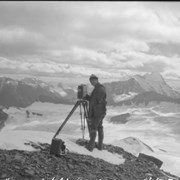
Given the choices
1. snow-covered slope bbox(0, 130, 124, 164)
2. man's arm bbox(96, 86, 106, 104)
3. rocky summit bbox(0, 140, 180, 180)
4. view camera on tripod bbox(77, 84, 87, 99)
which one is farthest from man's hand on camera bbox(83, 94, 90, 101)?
rocky summit bbox(0, 140, 180, 180)

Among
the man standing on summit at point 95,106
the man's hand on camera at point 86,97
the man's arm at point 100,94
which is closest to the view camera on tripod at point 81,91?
the man's hand on camera at point 86,97

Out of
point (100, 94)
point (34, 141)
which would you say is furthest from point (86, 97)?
point (34, 141)

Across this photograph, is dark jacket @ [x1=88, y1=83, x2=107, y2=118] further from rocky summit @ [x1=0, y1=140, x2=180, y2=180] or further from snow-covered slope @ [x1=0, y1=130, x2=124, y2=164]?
rocky summit @ [x1=0, y1=140, x2=180, y2=180]

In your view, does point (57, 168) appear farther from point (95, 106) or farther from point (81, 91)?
point (95, 106)

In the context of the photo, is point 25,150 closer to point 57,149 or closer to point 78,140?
point 57,149

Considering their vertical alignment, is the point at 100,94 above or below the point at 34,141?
above

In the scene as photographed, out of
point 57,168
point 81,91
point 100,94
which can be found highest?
point 81,91
